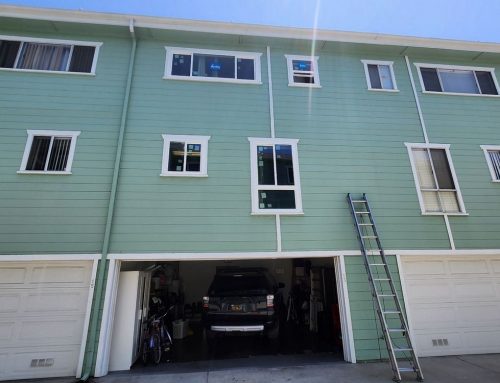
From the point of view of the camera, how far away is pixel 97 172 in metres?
6.88

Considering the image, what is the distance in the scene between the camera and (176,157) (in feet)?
23.9

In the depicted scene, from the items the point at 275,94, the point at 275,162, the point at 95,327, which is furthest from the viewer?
the point at 275,94

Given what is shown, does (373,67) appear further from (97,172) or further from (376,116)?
(97,172)

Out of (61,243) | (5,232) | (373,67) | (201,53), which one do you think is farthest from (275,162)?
(5,232)

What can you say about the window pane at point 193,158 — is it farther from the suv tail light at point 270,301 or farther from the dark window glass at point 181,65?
the suv tail light at point 270,301

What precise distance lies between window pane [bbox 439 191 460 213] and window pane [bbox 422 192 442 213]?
147 millimetres

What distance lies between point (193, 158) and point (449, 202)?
279 inches

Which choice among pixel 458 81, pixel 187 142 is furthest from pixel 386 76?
pixel 187 142

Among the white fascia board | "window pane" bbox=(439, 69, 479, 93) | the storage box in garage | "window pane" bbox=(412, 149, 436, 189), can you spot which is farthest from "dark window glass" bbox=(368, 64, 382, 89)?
the storage box in garage

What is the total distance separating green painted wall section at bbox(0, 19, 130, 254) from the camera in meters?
6.33

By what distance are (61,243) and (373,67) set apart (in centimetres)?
998

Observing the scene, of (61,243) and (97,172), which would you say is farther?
(97,172)

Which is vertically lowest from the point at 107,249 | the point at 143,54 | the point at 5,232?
the point at 107,249

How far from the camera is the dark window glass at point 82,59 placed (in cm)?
779
